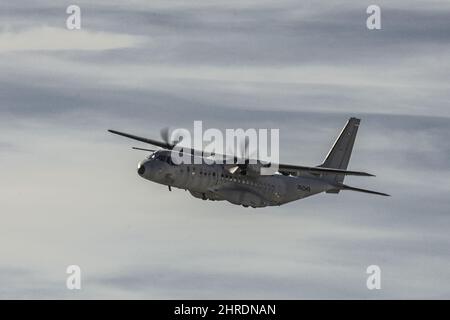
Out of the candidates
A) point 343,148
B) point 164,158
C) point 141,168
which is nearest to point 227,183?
point 164,158

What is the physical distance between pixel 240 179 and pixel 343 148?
70.7ft

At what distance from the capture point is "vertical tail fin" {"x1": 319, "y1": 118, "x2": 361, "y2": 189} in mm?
121562

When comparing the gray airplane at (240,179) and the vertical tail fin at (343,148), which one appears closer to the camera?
the gray airplane at (240,179)

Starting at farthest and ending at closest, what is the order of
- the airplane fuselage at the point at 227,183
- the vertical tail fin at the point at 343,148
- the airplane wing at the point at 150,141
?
the vertical tail fin at the point at 343,148 → the airplane wing at the point at 150,141 → the airplane fuselage at the point at 227,183

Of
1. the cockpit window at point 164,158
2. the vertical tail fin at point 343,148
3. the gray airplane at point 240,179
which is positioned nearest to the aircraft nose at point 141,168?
the gray airplane at point 240,179

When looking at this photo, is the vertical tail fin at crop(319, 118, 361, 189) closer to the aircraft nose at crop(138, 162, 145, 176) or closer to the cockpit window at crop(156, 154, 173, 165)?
the cockpit window at crop(156, 154, 173, 165)

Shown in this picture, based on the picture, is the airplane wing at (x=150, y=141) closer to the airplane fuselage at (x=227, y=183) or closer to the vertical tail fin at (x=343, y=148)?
the airplane fuselage at (x=227, y=183)

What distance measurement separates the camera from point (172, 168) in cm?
9750

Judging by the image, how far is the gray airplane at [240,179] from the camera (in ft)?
319

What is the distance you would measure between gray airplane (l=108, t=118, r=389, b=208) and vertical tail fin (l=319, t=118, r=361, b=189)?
9.36 feet

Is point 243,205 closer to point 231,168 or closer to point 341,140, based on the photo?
point 231,168

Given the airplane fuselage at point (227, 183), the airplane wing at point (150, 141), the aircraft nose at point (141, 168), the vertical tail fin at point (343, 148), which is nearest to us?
the aircraft nose at point (141, 168)

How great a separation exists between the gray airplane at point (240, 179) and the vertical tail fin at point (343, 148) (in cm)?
285
